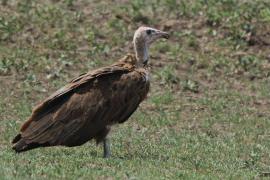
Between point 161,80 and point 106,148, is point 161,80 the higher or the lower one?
the lower one

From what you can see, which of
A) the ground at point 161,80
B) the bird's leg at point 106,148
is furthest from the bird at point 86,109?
the ground at point 161,80

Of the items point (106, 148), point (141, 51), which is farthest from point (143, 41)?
point (106, 148)

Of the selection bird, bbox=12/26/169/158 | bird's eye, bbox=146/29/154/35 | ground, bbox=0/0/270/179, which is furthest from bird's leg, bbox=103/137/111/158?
bird's eye, bbox=146/29/154/35

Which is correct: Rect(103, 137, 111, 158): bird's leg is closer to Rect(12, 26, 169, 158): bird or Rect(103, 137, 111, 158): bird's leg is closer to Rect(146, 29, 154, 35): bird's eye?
Rect(12, 26, 169, 158): bird

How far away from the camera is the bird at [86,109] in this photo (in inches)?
440

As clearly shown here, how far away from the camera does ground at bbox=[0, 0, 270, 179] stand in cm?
1115

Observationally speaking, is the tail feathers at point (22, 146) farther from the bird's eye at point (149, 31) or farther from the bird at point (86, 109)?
the bird's eye at point (149, 31)

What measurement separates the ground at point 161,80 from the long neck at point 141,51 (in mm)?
1278

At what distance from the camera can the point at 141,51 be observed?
12562 millimetres

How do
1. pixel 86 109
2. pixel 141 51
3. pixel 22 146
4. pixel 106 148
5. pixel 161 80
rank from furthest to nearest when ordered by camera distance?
pixel 161 80 → pixel 141 51 → pixel 106 148 → pixel 86 109 → pixel 22 146

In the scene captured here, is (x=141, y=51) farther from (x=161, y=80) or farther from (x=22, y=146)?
(x=161, y=80)

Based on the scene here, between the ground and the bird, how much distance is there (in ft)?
0.97

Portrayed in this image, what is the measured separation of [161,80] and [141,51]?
18.0 feet

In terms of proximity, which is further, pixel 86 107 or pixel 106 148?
pixel 106 148
